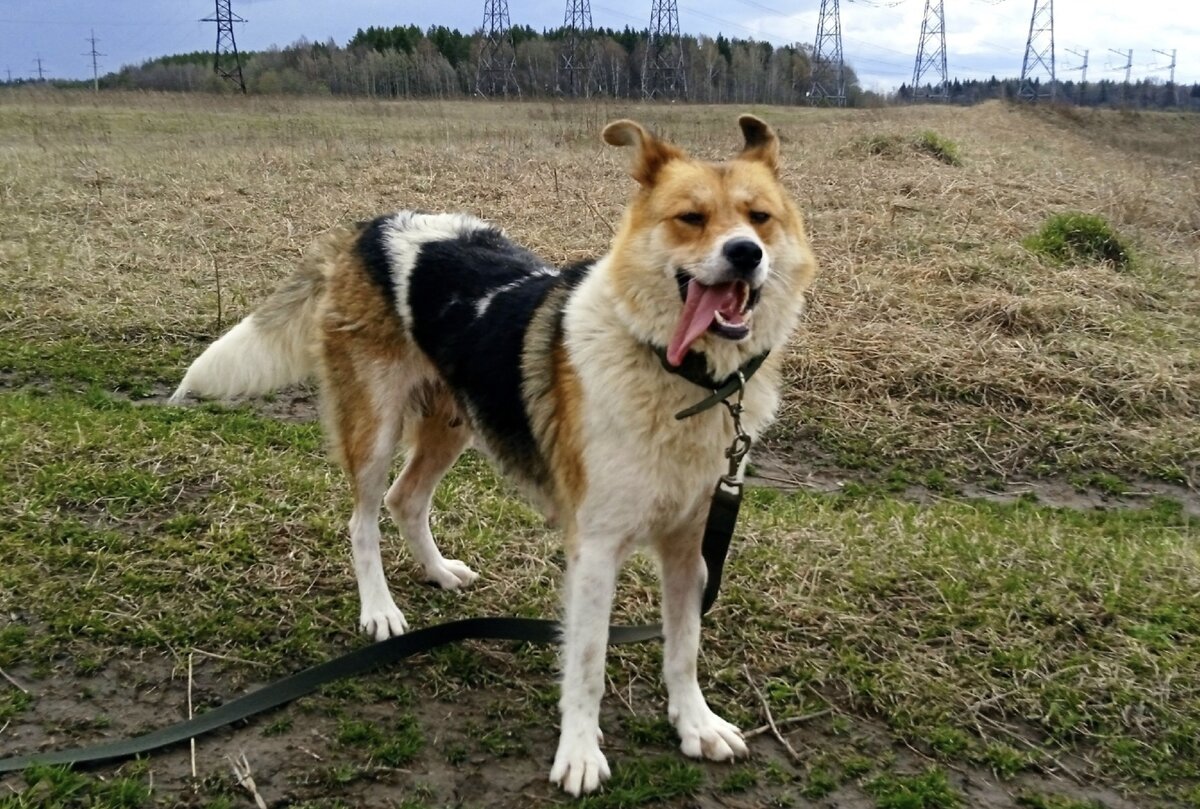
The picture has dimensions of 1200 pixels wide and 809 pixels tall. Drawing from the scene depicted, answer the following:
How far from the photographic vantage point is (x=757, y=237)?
2676 millimetres

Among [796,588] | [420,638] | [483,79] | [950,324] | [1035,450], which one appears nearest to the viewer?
[420,638]

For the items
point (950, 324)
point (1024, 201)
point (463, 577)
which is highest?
point (1024, 201)

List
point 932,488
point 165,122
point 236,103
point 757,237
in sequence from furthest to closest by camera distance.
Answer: point 236,103, point 165,122, point 932,488, point 757,237

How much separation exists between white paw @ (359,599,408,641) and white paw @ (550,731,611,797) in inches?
35.7

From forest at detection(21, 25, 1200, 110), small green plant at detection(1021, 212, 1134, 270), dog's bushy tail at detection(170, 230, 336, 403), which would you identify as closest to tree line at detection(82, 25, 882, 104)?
forest at detection(21, 25, 1200, 110)

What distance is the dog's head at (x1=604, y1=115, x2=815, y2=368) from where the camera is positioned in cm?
262

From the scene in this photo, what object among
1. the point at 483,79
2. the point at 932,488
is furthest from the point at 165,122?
the point at 932,488

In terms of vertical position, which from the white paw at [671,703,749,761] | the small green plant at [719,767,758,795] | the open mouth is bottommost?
the small green plant at [719,767,758,795]

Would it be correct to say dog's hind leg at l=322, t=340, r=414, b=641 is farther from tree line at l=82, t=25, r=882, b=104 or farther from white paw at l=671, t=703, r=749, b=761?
tree line at l=82, t=25, r=882, b=104

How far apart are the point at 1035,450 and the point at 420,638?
369 cm

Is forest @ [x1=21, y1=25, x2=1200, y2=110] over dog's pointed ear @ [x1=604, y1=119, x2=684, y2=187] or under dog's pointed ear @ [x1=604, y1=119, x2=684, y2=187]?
over

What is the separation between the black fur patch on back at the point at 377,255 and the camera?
139 inches

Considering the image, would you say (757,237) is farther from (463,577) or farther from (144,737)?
(144,737)

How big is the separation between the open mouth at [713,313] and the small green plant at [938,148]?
12139 mm
